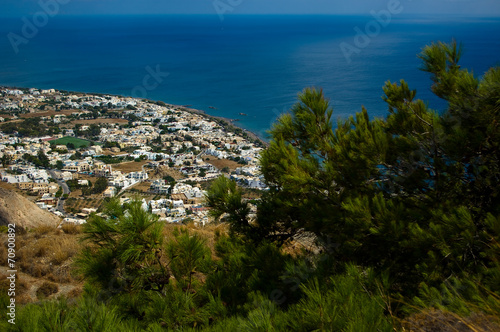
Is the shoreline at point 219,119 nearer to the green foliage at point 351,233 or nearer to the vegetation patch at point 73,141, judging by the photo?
the vegetation patch at point 73,141

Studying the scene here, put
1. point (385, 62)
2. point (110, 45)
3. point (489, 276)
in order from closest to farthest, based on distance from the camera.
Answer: point (489, 276), point (385, 62), point (110, 45)

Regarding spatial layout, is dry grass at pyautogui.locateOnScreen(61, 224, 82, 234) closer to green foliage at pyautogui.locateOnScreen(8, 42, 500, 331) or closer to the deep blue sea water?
green foliage at pyautogui.locateOnScreen(8, 42, 500, 331)

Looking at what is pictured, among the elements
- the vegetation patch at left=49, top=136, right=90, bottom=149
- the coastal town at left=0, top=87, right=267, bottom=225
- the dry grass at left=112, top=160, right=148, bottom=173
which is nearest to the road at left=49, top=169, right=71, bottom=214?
the coastal town at left=0, top=87, right=267, bottom=225

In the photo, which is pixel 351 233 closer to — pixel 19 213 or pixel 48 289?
pixel 48 289

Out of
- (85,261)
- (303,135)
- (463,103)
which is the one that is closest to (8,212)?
(85,261)

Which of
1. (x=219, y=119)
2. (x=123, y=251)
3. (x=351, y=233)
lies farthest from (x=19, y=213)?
(x=219, y=119)

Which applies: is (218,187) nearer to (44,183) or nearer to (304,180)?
(304,180)

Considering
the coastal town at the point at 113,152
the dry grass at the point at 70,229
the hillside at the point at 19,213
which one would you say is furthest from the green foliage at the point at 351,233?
the coastal town at the point at 113,152
